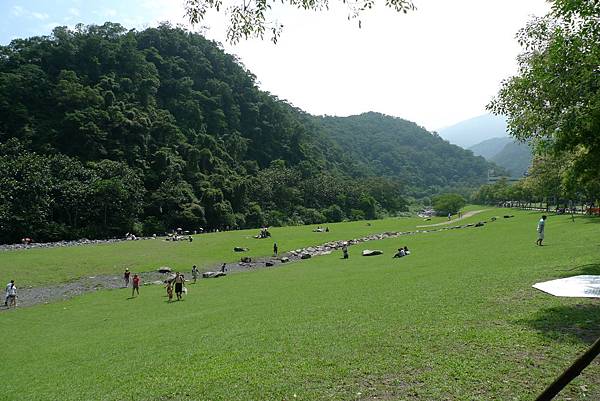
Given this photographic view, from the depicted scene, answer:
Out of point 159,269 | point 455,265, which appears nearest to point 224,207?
point 159,269

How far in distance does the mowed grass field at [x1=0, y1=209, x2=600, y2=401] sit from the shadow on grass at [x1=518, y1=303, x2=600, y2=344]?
0.03m

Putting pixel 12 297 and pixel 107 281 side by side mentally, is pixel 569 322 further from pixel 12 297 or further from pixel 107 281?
pixel 107 281

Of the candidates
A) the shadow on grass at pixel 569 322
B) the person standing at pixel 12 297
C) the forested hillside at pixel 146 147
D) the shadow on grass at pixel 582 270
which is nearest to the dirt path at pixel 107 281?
the person standing at pixel 12 297

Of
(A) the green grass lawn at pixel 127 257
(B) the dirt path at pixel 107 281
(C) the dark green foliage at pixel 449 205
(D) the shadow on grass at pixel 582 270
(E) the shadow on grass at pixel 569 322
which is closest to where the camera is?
(E) the shadow on grass at pixel 569 322

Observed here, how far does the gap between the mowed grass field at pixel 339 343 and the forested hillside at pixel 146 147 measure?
202ft

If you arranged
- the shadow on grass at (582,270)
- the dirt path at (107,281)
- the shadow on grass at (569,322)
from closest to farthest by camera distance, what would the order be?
the shadow on grass at (569,322)
the shadow on grass at (582,270)
the dirt path at (107,281)

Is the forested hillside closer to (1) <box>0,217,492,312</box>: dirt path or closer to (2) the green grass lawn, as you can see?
(2) the green grass lawn

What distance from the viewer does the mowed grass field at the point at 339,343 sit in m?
9.05

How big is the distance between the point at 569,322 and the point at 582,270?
28.4ft

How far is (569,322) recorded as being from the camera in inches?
461

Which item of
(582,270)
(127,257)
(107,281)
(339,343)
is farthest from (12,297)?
(582,270)

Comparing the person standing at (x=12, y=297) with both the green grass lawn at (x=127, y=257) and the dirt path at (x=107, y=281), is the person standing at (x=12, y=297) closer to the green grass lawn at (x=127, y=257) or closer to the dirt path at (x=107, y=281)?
the dirt path at (x=107, y=281)

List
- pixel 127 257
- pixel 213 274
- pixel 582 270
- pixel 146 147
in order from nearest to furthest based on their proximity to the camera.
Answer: pixel 582 270
pixel 213 274
pixel 127 257
pixel 146 147

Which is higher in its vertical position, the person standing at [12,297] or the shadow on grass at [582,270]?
the shadow on grass at [582,270]
